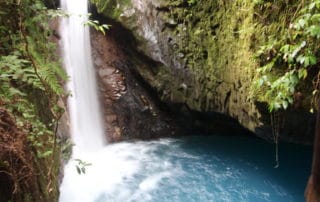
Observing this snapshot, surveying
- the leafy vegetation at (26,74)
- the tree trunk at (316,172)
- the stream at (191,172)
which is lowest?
the stream at (191,172)

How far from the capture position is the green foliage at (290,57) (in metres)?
3.16

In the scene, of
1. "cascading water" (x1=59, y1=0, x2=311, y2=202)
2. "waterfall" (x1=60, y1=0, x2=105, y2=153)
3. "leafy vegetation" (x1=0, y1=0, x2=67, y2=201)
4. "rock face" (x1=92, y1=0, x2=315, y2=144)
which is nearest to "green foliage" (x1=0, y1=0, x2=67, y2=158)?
"leafy vegetation" (x1=0, y1=0, x2=67, y2=201)

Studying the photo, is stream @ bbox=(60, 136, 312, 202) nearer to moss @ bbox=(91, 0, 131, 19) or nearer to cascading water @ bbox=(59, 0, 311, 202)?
cascading water @ bbox=(59, 0, 311, 202)

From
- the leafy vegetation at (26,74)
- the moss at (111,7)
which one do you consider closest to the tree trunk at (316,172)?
the leafy vegetation at (26,74)

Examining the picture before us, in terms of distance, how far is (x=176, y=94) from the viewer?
6.90m

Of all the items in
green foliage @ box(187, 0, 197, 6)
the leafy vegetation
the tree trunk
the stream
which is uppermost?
green foliage @ box(187, 0, 197, 6)

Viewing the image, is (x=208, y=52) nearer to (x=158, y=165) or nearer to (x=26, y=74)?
(x=158, y=165)

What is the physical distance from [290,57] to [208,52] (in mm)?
2846

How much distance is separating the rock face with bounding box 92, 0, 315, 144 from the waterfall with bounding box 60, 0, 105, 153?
679mm

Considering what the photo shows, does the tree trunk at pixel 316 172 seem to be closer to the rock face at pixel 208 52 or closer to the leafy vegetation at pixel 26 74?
the rock face at pixel 208 52

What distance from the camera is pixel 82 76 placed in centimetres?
743

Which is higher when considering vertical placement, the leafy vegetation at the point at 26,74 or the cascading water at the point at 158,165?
the leafy vegetation at the point at 26,74

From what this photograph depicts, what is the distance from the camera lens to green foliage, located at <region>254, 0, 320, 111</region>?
316 cm

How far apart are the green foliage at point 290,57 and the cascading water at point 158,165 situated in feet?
6.00
